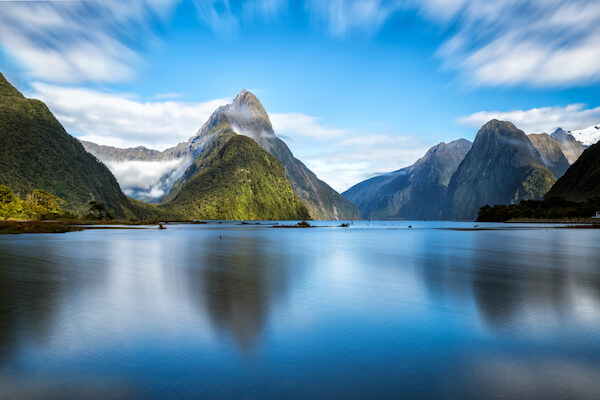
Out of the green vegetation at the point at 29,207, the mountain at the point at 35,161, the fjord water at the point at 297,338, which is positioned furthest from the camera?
the mountain at the point at 35,161

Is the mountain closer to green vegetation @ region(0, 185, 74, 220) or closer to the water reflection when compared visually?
green vegetation @ region(0, 185, 74, 220)

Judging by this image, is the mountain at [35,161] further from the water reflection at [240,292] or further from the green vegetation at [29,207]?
the water reflection at [240,292]

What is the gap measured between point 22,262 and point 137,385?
33756 millimetres

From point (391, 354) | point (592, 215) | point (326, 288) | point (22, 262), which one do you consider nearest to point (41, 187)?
point (22, 262)

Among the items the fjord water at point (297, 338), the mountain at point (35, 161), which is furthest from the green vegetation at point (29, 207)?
the fjord water at point (297, 338)

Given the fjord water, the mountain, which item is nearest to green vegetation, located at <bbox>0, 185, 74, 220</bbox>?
the mountain

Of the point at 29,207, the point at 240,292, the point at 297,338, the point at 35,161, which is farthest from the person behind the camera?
the point at 35,161

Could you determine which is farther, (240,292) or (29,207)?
(29,207)

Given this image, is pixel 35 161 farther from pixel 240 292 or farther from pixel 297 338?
pixel 297 338

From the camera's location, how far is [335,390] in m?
8.02

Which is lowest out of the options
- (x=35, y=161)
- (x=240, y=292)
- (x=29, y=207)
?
(x=240, y=292)

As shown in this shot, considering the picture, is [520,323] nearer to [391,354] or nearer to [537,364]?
[537,364]

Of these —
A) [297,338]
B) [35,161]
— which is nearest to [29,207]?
[35,161]

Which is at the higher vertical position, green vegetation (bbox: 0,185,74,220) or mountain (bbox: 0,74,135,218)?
mountain (bbox: 0,74,135,218)
